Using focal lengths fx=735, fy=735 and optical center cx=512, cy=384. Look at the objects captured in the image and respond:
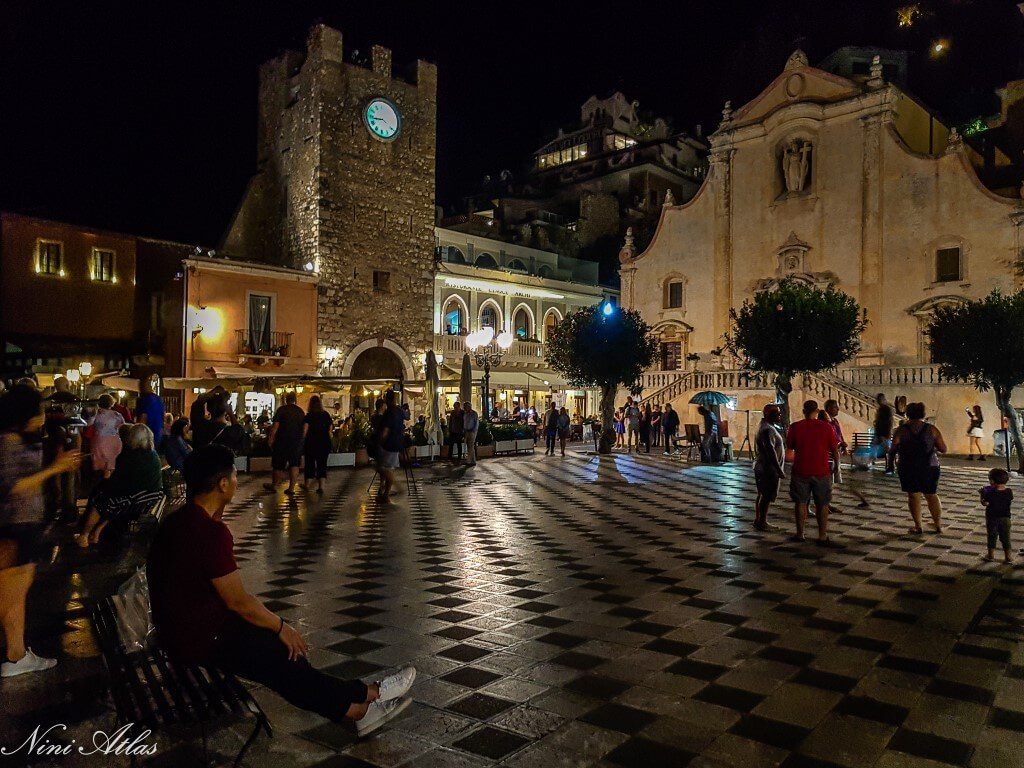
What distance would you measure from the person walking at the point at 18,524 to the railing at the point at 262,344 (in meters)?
23.8

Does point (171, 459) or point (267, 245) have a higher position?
point (267, 245)

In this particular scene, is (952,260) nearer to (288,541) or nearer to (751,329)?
(751,329)

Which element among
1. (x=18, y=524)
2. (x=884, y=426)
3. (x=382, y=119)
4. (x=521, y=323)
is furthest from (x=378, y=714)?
(x=521, y=323)

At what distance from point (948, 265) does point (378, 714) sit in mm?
30668

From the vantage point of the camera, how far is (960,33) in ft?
150

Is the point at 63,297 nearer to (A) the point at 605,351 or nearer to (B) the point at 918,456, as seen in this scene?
(A) the point at 605,351

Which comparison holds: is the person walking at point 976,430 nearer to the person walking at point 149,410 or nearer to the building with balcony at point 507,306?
the building with balcony at point 507,306

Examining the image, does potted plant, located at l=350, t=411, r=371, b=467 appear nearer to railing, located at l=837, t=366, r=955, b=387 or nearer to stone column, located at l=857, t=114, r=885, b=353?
railing, located at l=837, t=366, r=955, b=387

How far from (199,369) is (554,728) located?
84.2 feet

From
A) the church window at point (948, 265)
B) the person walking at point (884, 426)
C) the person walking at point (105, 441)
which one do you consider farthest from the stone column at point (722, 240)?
the person walking at point (105, 441)

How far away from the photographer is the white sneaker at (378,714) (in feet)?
11.8

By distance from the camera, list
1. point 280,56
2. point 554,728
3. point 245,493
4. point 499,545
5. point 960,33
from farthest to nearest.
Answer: point 960,33
point 280,56
point 245,493
point 499,545
point 554,728

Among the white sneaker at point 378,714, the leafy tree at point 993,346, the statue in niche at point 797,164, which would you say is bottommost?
the white sneaker at point 378,714

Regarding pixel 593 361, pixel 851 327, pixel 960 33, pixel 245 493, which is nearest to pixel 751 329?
pixel 851 327
